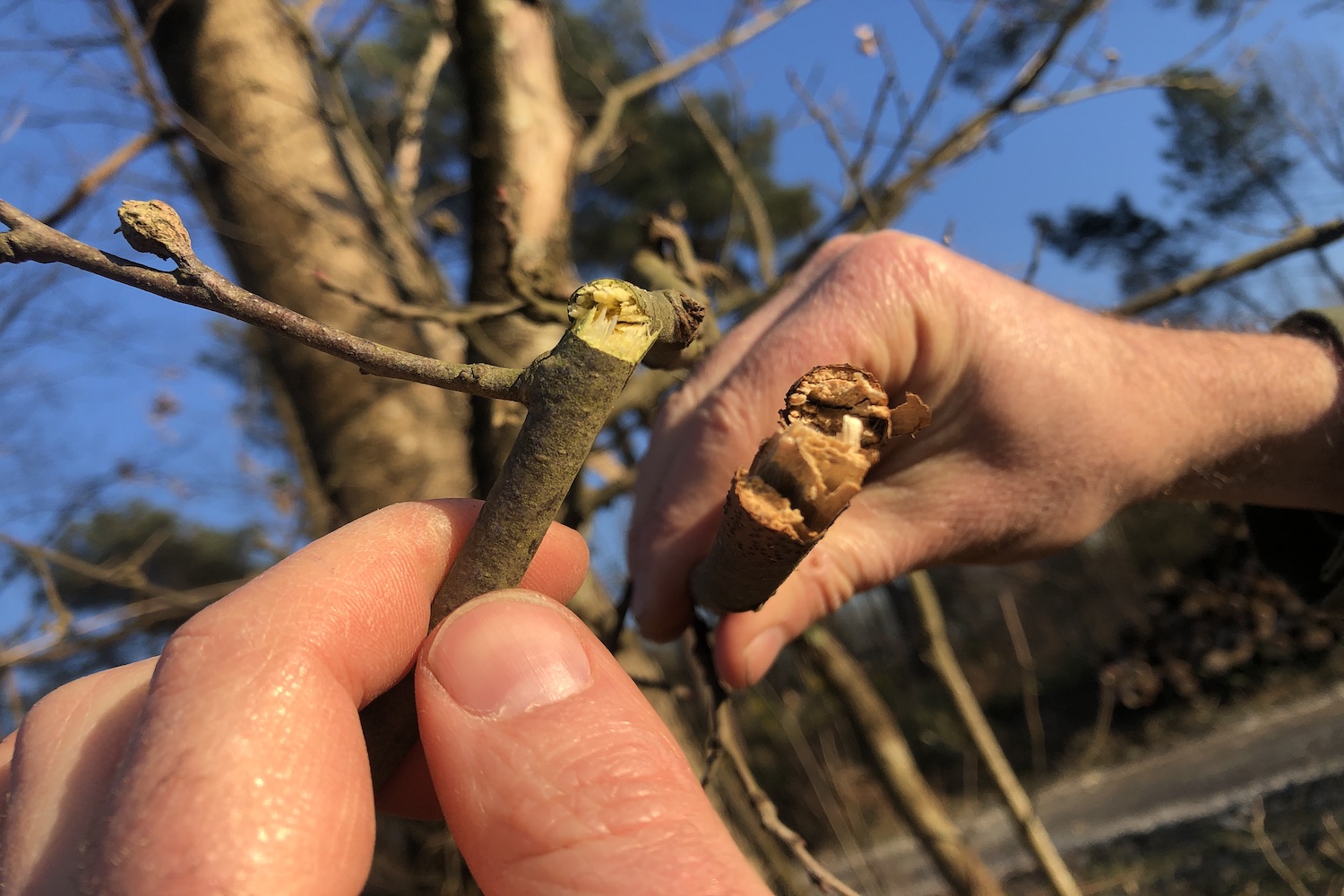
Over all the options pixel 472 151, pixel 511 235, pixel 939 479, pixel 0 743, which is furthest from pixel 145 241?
pixel 472 151

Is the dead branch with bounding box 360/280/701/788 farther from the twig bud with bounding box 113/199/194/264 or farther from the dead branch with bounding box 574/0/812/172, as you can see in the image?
the dead branch with bounding box 574/0/812/172

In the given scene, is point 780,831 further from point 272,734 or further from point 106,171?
point 106,171

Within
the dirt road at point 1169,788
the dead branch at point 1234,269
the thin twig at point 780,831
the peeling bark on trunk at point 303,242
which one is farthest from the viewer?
the dirt road at point 1169,788

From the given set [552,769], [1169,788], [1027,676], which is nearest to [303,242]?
[552,769]

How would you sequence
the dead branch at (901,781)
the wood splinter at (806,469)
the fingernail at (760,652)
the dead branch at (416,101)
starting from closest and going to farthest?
the wood splinter at (806,469) < the fingernail at (760,652) < the dead branch at (901,781) < the dead branch at (416,101)

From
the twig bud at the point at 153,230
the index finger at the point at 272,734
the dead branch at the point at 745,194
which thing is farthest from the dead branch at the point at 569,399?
the dead branch at the point at 745,194

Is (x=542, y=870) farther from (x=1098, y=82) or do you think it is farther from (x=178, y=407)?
(x=178, y=407)

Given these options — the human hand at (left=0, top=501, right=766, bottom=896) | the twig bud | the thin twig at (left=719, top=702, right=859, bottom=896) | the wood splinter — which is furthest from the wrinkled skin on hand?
the twig bud

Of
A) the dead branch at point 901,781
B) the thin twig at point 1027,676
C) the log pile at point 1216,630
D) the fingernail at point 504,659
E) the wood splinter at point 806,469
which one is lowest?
the log pile at point 1216,630

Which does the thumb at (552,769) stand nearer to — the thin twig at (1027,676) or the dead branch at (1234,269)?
the thin twig at (1027,676)
